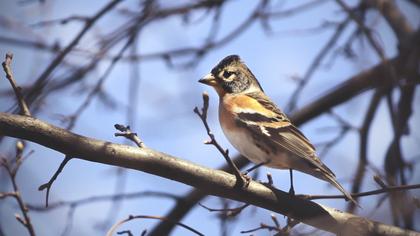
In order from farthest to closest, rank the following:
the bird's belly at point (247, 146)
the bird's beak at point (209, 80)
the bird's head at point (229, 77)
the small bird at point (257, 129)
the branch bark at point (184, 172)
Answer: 1. the bird's head at point (229, 77)
2. the bird's beak at point (209, 80)
3. the bird's belly at point (247, 146)
4. the small bird at point (257, 129)
5. the branch bark at point (184, 172)

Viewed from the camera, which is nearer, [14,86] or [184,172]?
[14,86]

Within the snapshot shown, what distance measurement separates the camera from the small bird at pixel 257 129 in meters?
3.70

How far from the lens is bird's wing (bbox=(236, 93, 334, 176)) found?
374 cm

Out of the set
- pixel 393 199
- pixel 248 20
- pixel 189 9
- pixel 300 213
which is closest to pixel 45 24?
pixel 189 9

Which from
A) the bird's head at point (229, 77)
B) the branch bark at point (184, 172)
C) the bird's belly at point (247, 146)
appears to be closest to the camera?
the branch bark at point (184, 172)

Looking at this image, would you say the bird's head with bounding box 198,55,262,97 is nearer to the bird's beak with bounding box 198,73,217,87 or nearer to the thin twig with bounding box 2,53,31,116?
the bird's beak with bounding box 198,73,217,87

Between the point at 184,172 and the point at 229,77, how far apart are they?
1942mm

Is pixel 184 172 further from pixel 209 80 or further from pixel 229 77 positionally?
pixel 229 77

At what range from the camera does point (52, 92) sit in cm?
474

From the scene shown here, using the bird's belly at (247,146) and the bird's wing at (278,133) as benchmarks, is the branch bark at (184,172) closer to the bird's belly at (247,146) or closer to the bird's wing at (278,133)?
the bird's wing at (278,133)

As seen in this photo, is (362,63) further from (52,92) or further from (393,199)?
(52,92)

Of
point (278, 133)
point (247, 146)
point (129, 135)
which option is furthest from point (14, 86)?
point (278, 133)

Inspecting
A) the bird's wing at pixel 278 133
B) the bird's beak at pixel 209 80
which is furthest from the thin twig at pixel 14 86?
the bird's beak at pixel 209 80

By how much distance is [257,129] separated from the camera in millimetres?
3930
